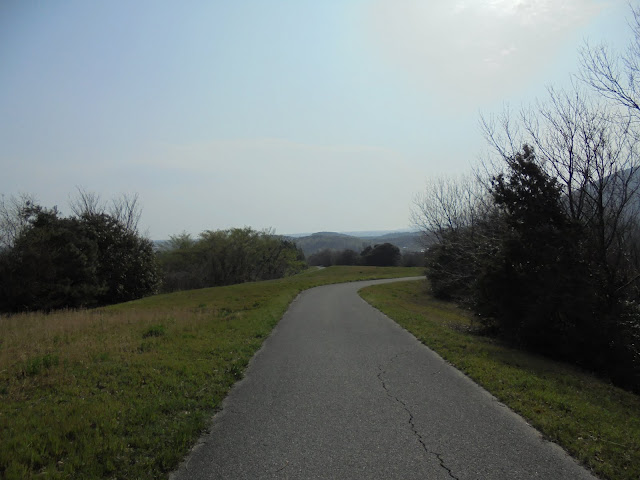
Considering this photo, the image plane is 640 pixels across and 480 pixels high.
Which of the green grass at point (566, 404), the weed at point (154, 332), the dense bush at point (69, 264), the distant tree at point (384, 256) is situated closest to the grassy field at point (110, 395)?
the weed at point (154, 332)

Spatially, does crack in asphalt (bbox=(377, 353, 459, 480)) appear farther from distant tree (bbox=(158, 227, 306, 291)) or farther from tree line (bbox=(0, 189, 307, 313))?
distant tree (bbox=(158, 227, 306, 291))

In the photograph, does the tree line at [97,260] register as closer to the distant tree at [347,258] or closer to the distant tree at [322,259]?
the distant tree at [347,258]

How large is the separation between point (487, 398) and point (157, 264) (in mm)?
41003

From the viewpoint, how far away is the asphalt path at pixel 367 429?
3.79 m

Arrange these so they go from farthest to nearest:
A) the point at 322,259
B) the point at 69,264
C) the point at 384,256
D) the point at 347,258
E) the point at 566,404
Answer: the point at 322,259
the point at 347,258
the point at 384,256
the point at 69,264
the point at 566,404

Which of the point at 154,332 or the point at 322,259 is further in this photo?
the point at 322,259

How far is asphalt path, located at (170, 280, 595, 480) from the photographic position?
3.79m

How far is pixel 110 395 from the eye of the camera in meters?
5.83

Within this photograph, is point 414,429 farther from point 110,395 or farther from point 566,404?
point 110,395

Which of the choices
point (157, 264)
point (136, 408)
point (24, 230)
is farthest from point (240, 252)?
point (136, 408)

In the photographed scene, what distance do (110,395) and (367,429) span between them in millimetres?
3786

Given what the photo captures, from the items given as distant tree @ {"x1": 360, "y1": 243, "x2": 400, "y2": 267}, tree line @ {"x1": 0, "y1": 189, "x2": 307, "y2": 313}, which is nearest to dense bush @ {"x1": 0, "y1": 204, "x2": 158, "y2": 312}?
tree line @ {"x1": 0, "y1": 189, "x2": 307, "y2": 313}

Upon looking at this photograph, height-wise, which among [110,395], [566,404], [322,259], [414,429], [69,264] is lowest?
[566,404]

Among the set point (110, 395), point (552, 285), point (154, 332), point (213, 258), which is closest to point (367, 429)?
point (110, 395)
